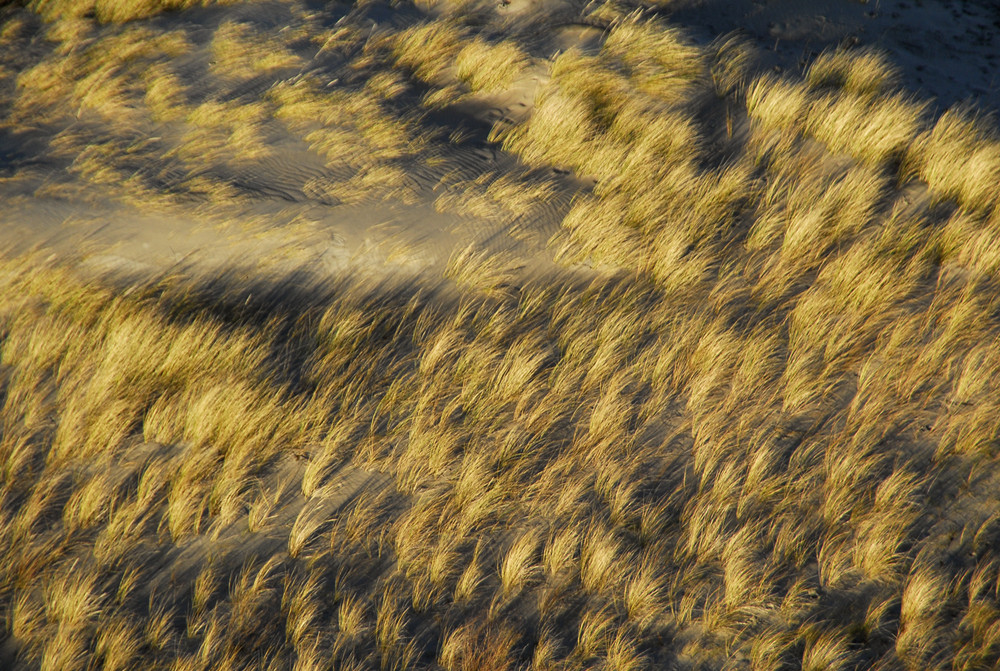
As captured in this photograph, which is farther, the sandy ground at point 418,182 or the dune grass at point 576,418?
the sandy ground at point 418,182

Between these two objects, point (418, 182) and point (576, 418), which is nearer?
point (576, 418)

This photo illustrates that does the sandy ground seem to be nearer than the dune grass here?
No

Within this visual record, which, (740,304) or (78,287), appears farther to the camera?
(78,287)

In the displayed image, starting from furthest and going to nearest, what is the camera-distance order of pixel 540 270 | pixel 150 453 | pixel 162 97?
pixel 162 97, pixel 540 270, pixel 150 453

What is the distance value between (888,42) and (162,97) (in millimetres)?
7657

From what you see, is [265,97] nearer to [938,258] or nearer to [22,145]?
[22,145]

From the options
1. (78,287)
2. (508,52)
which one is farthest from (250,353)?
(508,52)

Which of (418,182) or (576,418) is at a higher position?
(418,182)

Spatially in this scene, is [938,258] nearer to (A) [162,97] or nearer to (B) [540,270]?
(B) [540,270]

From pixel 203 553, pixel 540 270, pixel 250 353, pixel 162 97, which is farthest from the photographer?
pixel 162 97

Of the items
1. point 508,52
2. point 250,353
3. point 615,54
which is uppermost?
point 615,54

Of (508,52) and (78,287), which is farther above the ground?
(508,52)

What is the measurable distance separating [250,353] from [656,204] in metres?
3.39

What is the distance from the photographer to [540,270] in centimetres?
466
